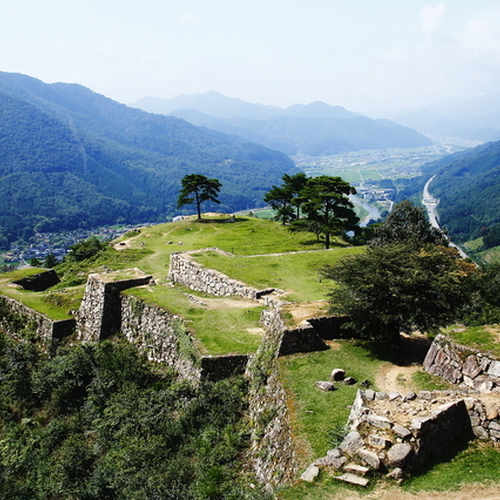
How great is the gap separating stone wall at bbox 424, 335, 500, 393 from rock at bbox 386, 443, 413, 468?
11.2 ft

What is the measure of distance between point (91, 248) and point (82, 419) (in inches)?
1200

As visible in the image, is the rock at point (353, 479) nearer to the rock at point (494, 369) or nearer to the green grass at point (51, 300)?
the rock at point (494, 369)

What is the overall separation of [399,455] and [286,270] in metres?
18.0

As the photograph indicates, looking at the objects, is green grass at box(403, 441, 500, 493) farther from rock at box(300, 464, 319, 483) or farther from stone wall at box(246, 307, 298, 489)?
stone wall at box(246, 307, 298, 489)

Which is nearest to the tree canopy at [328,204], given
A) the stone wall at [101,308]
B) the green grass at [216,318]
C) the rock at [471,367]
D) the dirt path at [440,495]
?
the green grass at [216,318]

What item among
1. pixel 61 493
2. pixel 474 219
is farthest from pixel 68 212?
pixel 61 493

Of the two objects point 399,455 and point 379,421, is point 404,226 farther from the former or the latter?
point 399,455

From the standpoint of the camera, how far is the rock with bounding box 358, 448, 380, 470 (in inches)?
294

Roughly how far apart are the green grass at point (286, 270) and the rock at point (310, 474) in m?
11.4

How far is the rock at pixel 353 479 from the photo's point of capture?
718 cm

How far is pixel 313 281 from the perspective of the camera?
22797 mm

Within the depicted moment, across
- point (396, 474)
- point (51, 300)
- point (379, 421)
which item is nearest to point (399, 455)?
point (396, 474)

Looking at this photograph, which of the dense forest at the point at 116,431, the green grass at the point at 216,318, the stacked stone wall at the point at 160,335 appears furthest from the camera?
the green grass at the point at 216,318

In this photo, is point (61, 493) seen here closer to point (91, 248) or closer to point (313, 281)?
point (313, 281)
